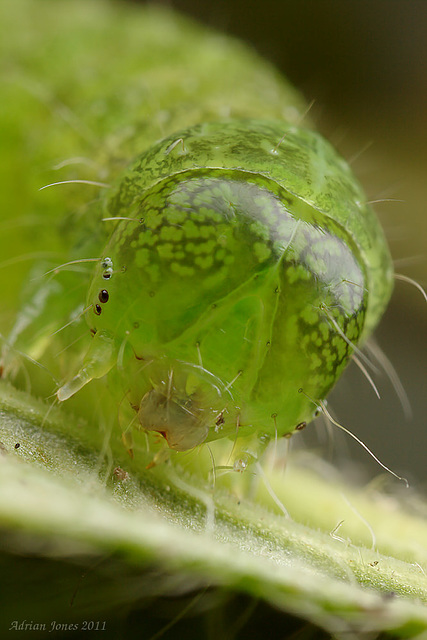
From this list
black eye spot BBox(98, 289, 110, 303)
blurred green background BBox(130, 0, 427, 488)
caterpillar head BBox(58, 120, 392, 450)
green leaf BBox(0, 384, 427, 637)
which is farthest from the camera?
blurred green background BBox(130, 0, 427, 488)

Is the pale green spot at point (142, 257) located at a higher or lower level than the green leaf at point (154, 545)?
higher

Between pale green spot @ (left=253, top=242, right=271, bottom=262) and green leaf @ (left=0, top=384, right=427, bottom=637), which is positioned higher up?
pale green spot @ (left=253, top=242, right=271, bottom=262)

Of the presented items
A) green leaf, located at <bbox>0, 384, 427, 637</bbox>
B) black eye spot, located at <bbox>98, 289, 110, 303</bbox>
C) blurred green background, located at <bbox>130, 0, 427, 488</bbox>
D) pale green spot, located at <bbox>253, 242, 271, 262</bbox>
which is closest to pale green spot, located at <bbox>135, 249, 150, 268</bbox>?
black eye spot, located at <bbox>98, 289, 110, 303</bbox>

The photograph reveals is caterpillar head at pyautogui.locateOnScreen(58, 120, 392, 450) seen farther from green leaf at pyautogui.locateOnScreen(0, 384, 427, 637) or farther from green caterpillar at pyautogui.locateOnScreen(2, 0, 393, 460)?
green leaf at pyautogui.locateOnScreen(0, 384, 427, 637)

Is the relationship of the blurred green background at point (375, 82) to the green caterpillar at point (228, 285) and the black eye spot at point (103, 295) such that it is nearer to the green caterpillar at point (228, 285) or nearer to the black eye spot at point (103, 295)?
the green caterpillar at point (228, 285)

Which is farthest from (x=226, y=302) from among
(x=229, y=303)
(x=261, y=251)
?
(x=261, y=251)

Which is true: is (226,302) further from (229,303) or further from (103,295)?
(103,295)

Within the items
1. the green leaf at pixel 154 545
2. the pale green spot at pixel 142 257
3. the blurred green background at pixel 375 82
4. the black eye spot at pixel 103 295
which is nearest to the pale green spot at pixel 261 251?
the pale green spot at pixel 142 257
